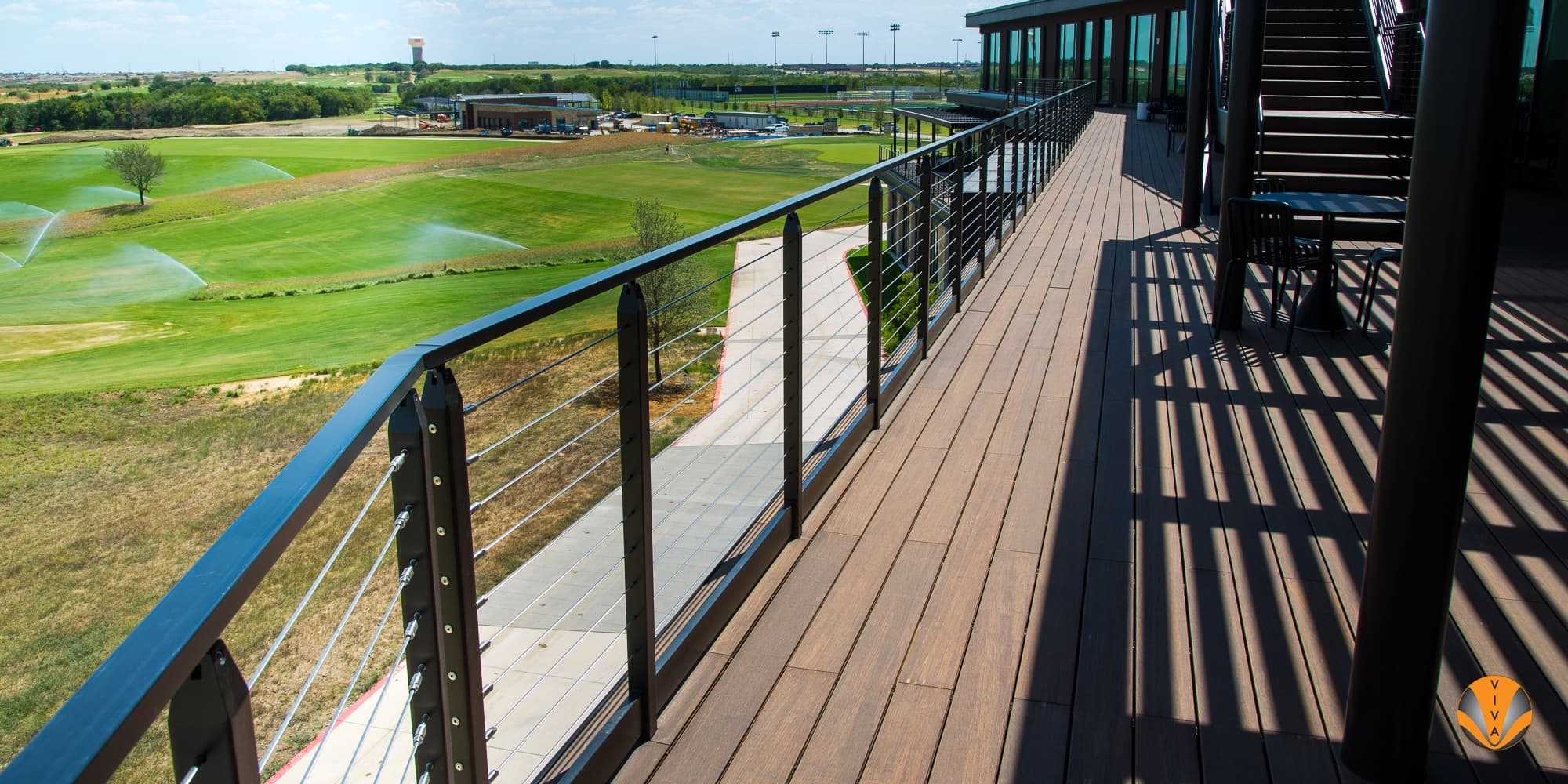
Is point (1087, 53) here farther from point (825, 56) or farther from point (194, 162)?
point (825, 56)

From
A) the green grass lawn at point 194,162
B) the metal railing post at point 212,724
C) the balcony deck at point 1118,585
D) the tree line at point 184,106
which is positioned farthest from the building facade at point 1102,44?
the tree line at point 184,106

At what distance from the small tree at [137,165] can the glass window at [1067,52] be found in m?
73.2

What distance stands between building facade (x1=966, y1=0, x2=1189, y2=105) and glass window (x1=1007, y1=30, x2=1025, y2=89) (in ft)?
0.09

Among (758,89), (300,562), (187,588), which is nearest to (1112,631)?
(187,588)

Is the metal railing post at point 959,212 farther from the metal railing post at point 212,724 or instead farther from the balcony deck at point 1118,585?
the metal railing post at point 212,724

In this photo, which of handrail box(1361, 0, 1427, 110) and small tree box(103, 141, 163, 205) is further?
small tree box(103, 141, 163, 205)

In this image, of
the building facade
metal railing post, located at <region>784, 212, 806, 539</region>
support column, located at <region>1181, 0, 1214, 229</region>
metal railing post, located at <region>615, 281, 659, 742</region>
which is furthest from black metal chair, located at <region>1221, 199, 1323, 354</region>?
the building facade

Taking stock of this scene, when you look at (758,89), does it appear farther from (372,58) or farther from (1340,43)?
(1340,43)

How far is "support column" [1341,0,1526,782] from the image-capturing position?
173 cm

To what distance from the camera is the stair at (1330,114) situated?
28.5 feet

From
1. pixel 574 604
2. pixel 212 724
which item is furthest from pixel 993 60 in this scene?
pixel 212 724

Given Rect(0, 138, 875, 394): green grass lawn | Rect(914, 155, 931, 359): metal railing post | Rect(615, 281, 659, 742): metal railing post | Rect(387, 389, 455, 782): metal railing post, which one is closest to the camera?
Rect(387, 389, 455, 782): metal railing post

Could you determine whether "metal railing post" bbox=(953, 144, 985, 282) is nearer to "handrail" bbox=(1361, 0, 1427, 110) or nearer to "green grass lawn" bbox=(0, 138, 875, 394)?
"handrail" bbox=(1361, 0, 1427, 110)

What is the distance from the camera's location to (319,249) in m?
85.2
